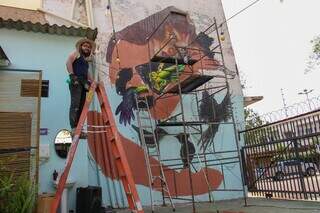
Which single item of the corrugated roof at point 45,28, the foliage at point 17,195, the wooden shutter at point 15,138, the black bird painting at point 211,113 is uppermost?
the corrugated roof at point 45,28

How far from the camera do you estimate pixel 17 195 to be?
4.80 meters

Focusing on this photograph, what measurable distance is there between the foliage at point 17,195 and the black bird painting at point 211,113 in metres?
5.03

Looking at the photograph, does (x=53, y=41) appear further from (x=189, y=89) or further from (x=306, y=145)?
(x=306, y=145)

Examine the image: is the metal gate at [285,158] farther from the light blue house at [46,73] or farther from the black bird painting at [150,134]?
the light blue house at [46,73]

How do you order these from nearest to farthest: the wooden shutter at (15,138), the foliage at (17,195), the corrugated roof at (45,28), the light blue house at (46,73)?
the foliage at (17,195) < the wooden shutter at (15,138) < the light blue house at (46,73) < the corrugated roof at (45,28)

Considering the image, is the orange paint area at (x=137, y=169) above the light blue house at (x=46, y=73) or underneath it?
underneath

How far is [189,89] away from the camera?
352 inches

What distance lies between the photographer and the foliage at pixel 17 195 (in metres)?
4.70

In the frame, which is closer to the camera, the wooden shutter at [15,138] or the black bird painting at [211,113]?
the wooden shutter at [15,138]

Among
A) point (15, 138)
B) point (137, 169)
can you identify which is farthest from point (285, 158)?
point (15, 138)

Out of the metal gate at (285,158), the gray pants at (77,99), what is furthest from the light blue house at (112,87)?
the gray pants at (77,99)

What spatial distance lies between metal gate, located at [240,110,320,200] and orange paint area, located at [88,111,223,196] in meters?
1.02

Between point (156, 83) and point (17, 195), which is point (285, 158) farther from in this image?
point (17, 195)

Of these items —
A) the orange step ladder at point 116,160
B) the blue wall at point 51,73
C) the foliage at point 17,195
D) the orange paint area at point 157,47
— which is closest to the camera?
the orange step ladder at point 116,160
